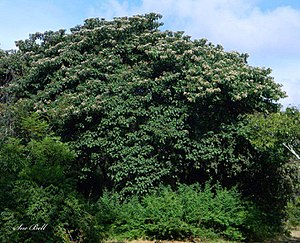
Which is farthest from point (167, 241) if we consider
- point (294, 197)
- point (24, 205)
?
point (294, 197)

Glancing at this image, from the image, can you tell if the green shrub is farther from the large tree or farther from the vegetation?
the large tree

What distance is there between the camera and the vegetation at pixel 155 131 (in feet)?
37.6

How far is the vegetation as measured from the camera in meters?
11.5

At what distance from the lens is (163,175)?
42.0 ft

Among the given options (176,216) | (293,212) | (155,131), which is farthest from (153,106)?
(293,212)

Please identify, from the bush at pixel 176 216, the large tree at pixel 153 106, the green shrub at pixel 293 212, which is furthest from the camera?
the green shrub at pixel 293 212

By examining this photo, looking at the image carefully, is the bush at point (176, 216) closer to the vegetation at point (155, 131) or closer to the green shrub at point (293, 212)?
the vegetation at point (155, 131)

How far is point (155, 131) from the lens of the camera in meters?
12.4

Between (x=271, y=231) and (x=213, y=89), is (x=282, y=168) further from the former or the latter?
(x=213, y=89)

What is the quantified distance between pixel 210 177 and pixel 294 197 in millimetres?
2967

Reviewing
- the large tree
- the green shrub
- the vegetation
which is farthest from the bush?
the green shrub

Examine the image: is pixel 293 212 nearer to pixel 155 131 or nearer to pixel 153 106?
pixel 155 131

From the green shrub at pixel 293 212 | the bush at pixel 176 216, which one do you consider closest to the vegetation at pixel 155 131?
the bush at pixel 176 216

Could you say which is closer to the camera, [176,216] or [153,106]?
[176,216]
